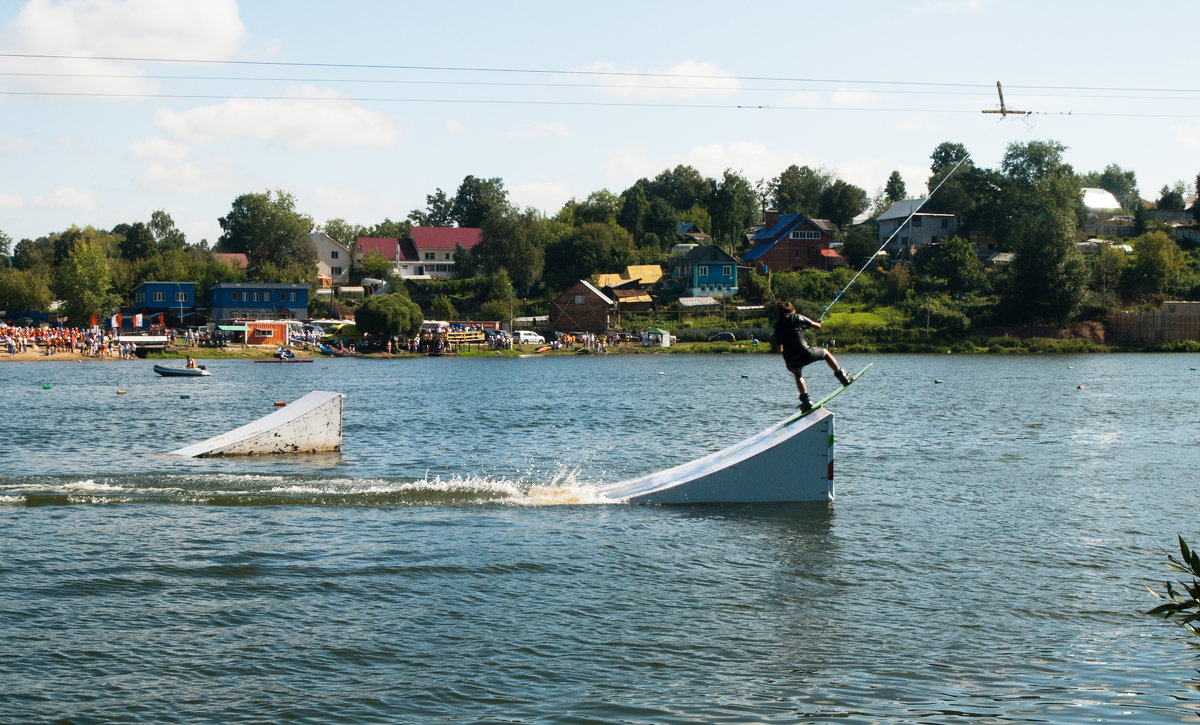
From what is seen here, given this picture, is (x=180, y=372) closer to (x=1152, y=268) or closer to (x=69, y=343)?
(x=69, y=343)

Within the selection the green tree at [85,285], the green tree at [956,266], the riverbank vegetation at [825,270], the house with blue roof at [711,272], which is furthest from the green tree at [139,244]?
the green tree at [956,266]

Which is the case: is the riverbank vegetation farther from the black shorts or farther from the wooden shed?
the black shorts

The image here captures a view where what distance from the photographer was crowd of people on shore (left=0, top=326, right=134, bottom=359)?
92.8 metres

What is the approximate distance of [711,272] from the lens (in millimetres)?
121750

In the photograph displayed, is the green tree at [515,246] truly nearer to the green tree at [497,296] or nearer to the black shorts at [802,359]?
the green tree at [497,296]

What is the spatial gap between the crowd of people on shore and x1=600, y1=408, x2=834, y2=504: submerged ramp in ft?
289

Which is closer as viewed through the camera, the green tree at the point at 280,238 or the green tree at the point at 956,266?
the green tree at the point at 956,266

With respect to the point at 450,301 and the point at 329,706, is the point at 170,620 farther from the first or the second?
the point at 450,301

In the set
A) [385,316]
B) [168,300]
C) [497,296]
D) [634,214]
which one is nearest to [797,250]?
[634,214]

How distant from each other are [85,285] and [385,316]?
38.3 m

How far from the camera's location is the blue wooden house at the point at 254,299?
387 ft

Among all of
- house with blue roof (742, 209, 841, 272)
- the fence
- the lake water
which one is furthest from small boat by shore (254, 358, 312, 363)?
the fence

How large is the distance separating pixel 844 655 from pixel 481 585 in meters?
5.57

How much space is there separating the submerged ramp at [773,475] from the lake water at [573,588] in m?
0.53
